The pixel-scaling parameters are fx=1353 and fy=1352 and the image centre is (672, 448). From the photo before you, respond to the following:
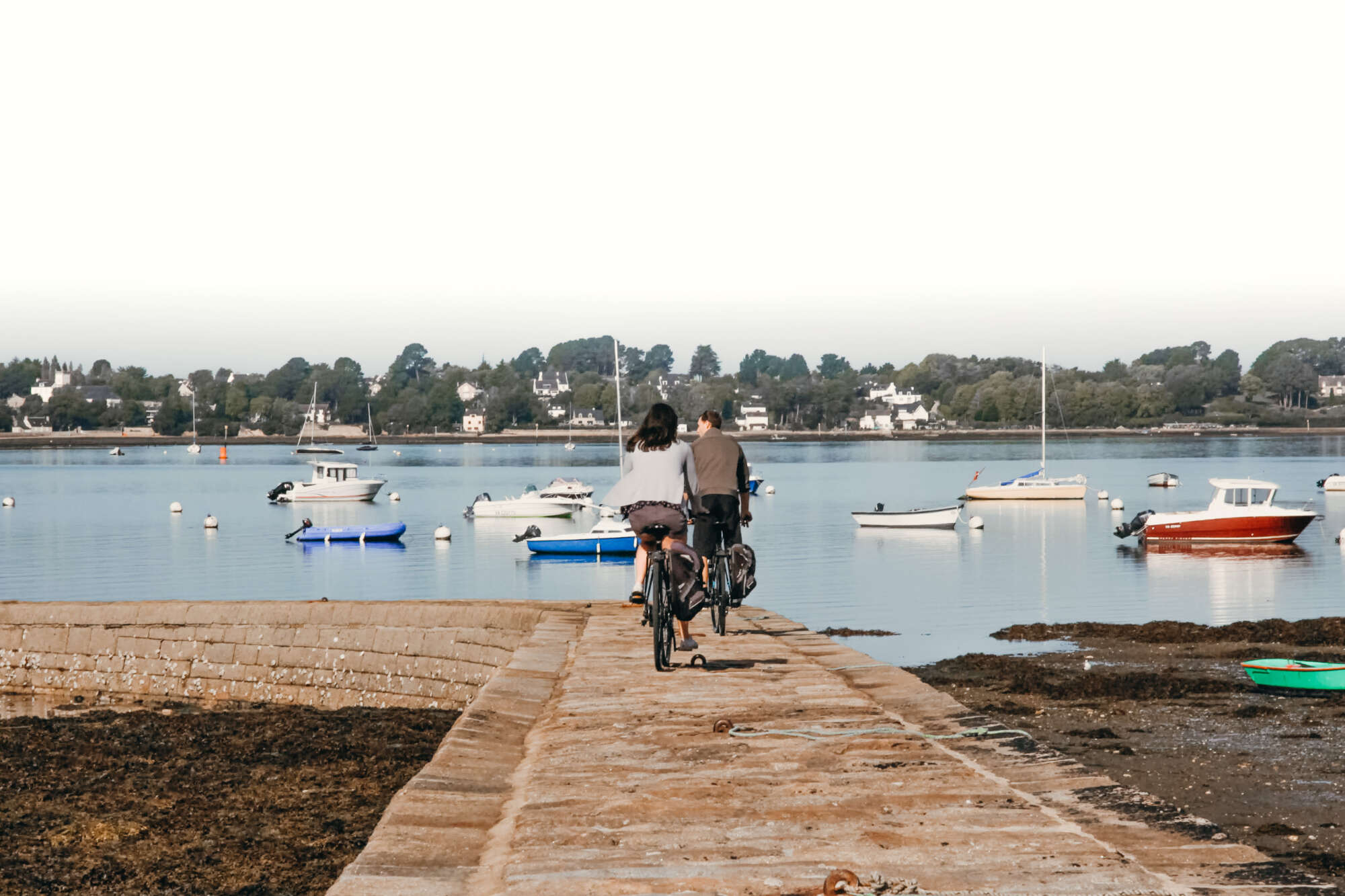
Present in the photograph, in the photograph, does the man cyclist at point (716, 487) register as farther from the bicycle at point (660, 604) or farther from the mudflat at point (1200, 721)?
the mudflat at point (1200, 721)

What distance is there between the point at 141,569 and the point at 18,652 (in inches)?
1495

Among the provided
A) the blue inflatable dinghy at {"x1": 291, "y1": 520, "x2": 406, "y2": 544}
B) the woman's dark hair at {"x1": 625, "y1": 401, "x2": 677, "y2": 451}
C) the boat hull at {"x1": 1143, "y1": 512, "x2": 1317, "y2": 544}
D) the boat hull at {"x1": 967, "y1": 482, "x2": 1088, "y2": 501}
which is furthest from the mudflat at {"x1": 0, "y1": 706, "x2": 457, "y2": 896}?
the boat hull at {"x1": 967, "y1": 482, "x2": 1088, "y2": 501}

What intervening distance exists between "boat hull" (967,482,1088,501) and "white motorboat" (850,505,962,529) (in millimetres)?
20497

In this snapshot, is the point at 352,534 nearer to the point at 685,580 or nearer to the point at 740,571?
the point at 740,571

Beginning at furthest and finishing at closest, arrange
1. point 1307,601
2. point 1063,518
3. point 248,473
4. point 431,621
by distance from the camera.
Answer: point 248,473 < point 1063,518 < point 1307,601 < point 431,621

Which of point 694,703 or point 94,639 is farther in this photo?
point 94,639

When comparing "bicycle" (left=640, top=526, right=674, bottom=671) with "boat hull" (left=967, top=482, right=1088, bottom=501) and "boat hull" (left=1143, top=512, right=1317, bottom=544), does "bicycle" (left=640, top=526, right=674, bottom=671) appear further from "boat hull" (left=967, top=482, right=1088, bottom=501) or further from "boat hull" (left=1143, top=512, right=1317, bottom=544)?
"boat hull" (left=967, top=482, right=1088, bottom=501)

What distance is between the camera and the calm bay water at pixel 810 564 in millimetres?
38031

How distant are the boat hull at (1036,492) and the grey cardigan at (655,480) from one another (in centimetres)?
8027

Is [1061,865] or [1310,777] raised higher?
[1061,865]

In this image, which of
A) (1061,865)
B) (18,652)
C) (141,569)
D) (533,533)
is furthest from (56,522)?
(1061,865)

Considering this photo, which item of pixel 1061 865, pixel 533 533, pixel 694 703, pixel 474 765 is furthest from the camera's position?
pixel 533 533

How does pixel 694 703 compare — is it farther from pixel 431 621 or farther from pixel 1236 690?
pixel 1236 690

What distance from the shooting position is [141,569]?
5362 cm
